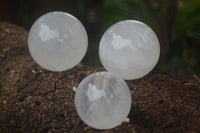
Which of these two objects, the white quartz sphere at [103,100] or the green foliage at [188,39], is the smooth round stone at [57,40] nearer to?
the white quartz sphere at [103,100]

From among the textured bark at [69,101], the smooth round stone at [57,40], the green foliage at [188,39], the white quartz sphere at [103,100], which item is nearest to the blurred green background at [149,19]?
the green foliage at [188,39]

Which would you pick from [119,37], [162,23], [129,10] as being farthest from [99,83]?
[129,10]

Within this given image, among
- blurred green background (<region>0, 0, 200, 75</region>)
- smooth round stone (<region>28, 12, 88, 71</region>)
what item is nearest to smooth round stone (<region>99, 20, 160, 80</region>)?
smooth round stone (<region>28, 12, 88, 71</region>)

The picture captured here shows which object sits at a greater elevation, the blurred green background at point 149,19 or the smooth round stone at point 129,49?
the smooth round stone at point 129,49

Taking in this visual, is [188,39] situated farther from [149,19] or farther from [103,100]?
[103,100]

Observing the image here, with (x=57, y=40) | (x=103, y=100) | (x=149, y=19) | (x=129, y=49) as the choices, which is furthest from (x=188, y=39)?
(x=103, y=100)

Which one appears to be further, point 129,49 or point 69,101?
point 69,101
